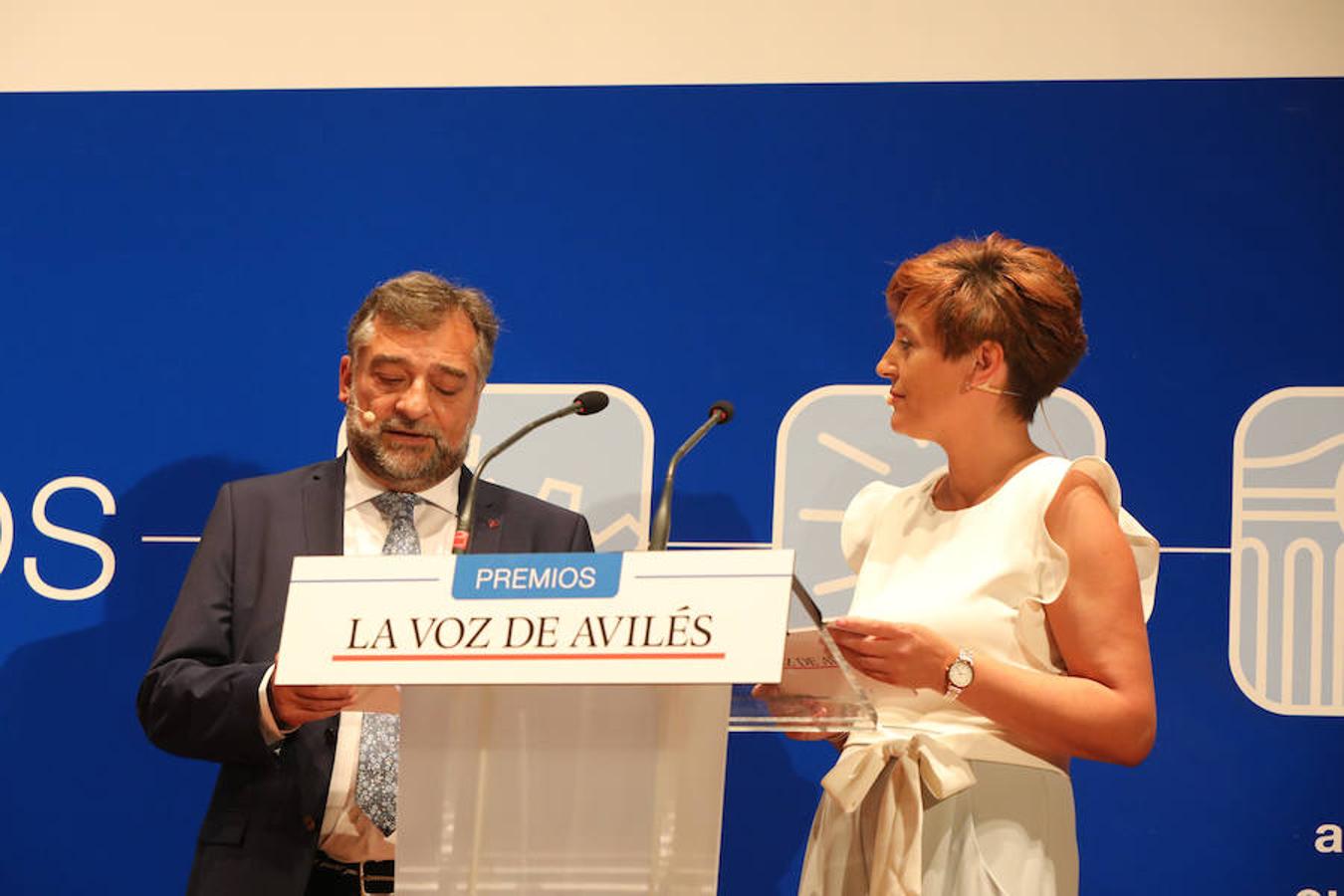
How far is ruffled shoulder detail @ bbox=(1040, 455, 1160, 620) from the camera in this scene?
2541mm

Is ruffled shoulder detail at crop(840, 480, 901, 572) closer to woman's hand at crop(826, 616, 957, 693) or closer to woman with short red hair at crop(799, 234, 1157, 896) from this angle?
woman with short red hair at crop(799, 234, 1157, 896)

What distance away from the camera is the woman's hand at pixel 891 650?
7.64ft

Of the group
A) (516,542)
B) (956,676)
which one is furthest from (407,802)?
(516,542)

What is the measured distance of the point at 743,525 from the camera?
3.61 metres

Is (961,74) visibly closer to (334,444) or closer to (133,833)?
(334,444)

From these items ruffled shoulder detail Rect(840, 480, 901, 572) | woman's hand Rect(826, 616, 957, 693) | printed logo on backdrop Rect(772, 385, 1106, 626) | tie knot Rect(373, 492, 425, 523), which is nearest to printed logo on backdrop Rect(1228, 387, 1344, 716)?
printed logo on backdrop Rect(772, 385, 1106, 626)

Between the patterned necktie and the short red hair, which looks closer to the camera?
the short red hair

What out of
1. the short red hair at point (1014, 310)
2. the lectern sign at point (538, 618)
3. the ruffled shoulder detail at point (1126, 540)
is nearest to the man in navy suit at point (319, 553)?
the lectern sign at point (538, 618)

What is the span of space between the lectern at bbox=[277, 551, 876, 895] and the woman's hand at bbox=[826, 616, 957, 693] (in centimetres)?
28

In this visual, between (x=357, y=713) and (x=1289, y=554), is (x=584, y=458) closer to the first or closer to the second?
(x=357, y=713)

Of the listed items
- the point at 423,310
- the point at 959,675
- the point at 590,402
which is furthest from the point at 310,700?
the point at 423,310

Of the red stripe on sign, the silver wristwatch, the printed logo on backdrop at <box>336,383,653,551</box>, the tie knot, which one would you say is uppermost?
the printed logo on backdrop at <box>336,383,653,551</box>

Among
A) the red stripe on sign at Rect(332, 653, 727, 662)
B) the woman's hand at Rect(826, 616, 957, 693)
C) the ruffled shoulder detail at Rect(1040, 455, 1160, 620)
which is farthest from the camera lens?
the ruffled shoulder detail at Rect(1040, 455, 1160, 620)

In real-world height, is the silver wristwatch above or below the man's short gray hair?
below
